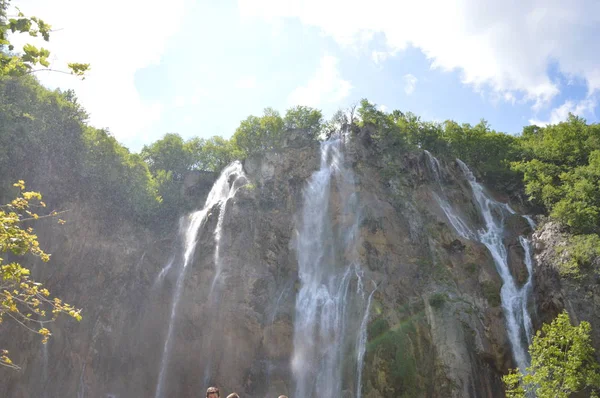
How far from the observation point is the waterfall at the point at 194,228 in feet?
89.6

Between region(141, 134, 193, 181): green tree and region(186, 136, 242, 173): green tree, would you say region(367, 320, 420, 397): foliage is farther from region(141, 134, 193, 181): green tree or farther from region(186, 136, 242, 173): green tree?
region(141, 134, 193, 181): green tree

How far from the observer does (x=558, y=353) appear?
52.3ft

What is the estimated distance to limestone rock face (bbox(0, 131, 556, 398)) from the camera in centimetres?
2320

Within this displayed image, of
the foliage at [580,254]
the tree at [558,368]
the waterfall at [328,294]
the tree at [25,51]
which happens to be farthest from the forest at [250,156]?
the tree at [25,51]

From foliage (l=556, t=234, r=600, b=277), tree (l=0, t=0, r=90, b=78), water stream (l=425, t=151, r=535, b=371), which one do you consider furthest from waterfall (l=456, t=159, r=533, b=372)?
tree (l=0, t=0, r=90, b=78)

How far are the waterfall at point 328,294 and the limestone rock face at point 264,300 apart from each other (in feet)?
2.06

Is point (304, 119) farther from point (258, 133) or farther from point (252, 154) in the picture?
point (252, 154)

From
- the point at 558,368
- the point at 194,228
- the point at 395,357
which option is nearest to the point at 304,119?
the point at 194,228

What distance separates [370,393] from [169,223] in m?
21.4

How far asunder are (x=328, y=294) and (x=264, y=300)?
13.4ft

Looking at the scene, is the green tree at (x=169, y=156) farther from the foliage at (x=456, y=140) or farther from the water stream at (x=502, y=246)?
the water stream at (x=502, y=246)

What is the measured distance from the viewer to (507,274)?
2695 centimetres

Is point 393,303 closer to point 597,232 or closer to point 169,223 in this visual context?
point 597,232

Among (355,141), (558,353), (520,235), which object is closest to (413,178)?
(355,141)
